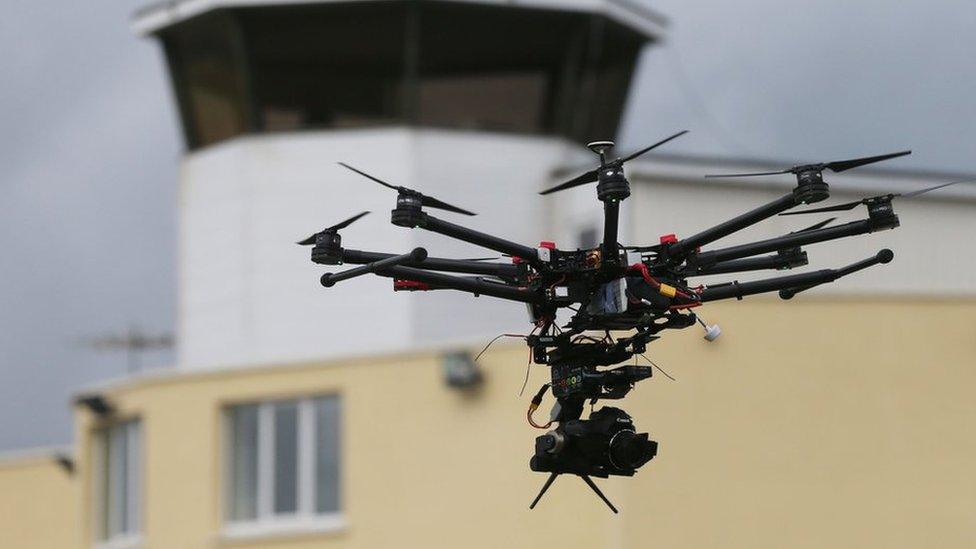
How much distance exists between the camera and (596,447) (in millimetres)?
17328

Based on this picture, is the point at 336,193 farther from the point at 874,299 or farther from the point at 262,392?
the point at 874,299

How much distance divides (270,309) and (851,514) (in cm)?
1468

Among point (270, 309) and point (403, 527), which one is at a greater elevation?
point (270, 309)

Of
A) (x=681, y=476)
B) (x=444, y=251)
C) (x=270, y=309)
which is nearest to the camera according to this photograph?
(x=681, y=476)

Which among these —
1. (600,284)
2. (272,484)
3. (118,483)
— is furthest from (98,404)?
(600,284)

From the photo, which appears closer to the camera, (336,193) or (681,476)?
(681,476)


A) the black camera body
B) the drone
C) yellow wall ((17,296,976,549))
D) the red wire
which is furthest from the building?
the red wire

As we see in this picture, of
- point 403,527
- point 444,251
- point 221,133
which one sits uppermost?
point 221,133

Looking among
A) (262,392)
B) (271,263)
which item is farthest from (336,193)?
(262,392)

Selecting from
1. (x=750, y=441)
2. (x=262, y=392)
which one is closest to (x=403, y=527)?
(x=262, y=392)

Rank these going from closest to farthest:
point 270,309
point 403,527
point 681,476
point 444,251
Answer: point 681,476 → point 403,527 → point 444,251 → point 270,309

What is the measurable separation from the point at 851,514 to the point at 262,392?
1185cm

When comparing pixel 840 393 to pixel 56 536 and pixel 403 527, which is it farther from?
pixel 56 536

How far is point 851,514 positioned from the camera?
3584 centimetres
